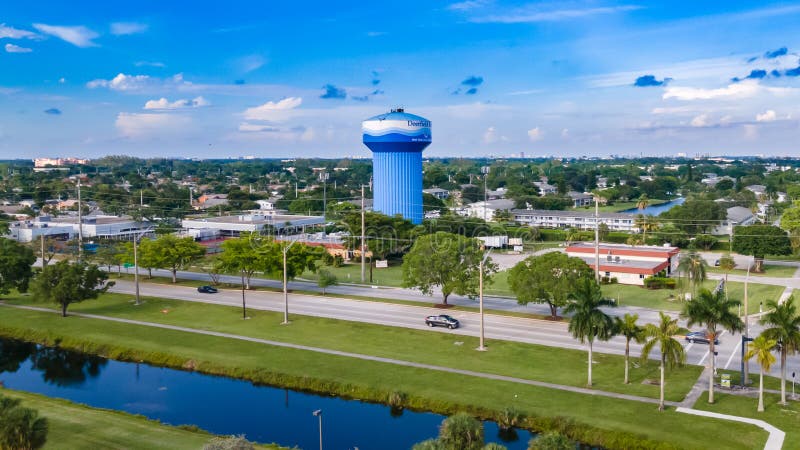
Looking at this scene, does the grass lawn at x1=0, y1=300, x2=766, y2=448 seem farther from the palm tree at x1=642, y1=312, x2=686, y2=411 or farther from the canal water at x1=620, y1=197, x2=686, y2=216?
the canal water at x1=620, y1=197, x2=686, y2=216

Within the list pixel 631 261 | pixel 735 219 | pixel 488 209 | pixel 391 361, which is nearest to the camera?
pixel 391 361

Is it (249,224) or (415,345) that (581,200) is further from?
(415,345)

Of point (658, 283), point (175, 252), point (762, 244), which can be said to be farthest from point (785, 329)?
point (175, 252)

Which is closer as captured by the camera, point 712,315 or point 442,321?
point 712,315

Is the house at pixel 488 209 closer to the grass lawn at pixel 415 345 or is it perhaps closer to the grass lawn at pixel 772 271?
the grass lawn at pixel 772 271

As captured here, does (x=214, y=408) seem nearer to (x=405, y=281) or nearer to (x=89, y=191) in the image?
(x=405, y=281)

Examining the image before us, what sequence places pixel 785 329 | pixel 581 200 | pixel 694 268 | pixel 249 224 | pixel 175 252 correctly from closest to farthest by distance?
pixel 785 329 < pixel 694 268 < pixel 175 252 < pixel 249 224 < pixel 581 200
